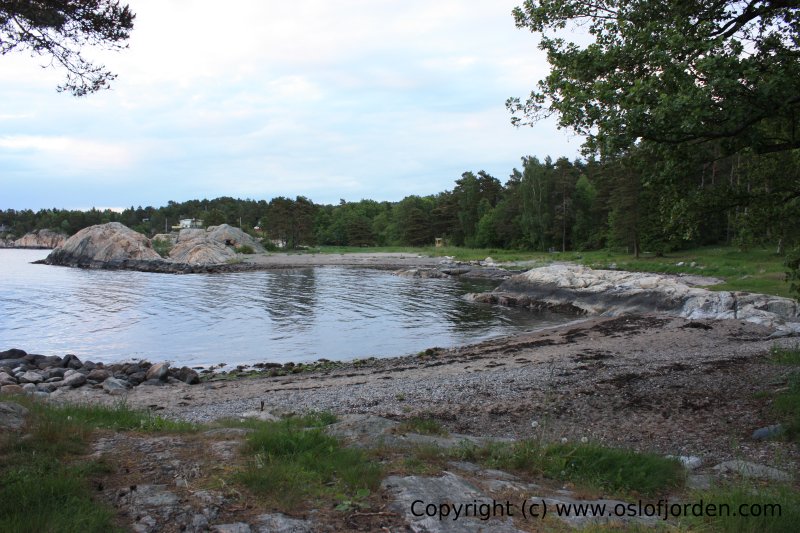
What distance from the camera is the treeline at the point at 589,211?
10.2 m

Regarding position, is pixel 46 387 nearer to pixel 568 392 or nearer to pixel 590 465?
pixel 568 392

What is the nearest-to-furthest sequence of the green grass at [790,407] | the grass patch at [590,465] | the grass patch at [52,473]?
the grass patch at [52,473] < the grass patch at [590,465] < the green grass at [790,407]

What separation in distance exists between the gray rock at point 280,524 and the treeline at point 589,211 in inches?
321

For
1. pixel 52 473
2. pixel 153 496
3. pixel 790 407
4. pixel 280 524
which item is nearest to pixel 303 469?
pixel 280 524

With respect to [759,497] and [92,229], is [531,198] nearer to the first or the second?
[92,229]

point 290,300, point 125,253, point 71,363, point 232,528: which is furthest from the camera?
point 125,253

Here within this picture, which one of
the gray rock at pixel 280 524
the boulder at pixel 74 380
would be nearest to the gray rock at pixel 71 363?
the boulder at pixel 74 380

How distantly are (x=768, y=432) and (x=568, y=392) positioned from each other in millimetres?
4245

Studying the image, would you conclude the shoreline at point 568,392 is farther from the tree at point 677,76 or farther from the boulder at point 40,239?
the boulder at point 40,239

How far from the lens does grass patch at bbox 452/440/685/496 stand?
5574mm

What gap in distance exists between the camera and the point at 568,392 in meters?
11.4

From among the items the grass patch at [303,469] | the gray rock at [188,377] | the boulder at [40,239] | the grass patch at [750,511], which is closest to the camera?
the grass patch at [750,511]

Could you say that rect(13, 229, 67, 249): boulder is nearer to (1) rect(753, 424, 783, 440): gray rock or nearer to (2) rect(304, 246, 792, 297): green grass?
(2) rect(304, 246, 792, 297): green grass

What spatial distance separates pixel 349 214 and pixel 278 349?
132 metres
